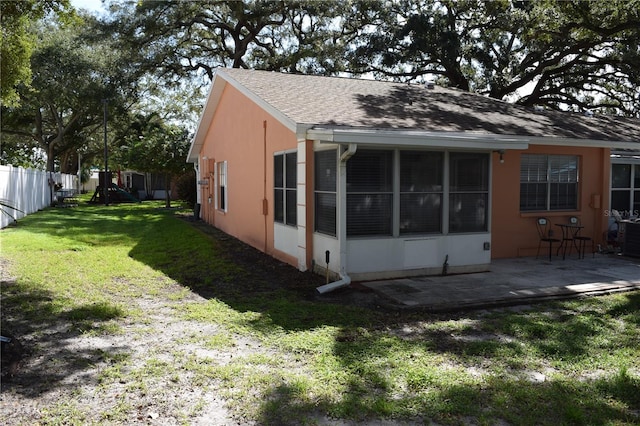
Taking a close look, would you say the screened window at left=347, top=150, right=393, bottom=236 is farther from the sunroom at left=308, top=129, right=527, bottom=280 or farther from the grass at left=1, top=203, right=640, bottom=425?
the grass at left=1, top=203, right=640, bottom=425

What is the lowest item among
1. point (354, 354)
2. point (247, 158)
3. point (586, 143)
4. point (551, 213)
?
point (354, 354)

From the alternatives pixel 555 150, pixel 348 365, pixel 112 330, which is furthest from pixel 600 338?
pixel 555 150

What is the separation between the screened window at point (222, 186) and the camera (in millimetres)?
15102

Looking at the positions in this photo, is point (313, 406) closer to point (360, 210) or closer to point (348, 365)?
point (348, 365)

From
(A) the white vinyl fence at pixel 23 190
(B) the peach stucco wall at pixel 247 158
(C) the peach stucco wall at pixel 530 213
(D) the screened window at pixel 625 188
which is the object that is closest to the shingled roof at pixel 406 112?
(C) the peach stucco wall at pixel 530 213

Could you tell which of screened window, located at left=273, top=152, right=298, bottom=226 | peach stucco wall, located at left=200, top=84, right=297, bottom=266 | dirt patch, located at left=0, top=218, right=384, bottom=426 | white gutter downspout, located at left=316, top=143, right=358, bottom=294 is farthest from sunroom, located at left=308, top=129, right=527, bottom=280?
peach stucco wall, located at left=200, top=84, right=297, bottom=266

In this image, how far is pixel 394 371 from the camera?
14.9ft

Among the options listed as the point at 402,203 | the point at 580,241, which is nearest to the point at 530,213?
the point at 580,241

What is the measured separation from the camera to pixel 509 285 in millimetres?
7887

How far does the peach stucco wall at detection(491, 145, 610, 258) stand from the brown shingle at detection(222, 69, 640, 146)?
1.71ft

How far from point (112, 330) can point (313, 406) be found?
9.84 ft

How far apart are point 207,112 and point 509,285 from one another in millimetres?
11438

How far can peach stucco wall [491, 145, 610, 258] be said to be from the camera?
10492 millimetres

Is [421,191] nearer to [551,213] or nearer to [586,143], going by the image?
[551,213]
